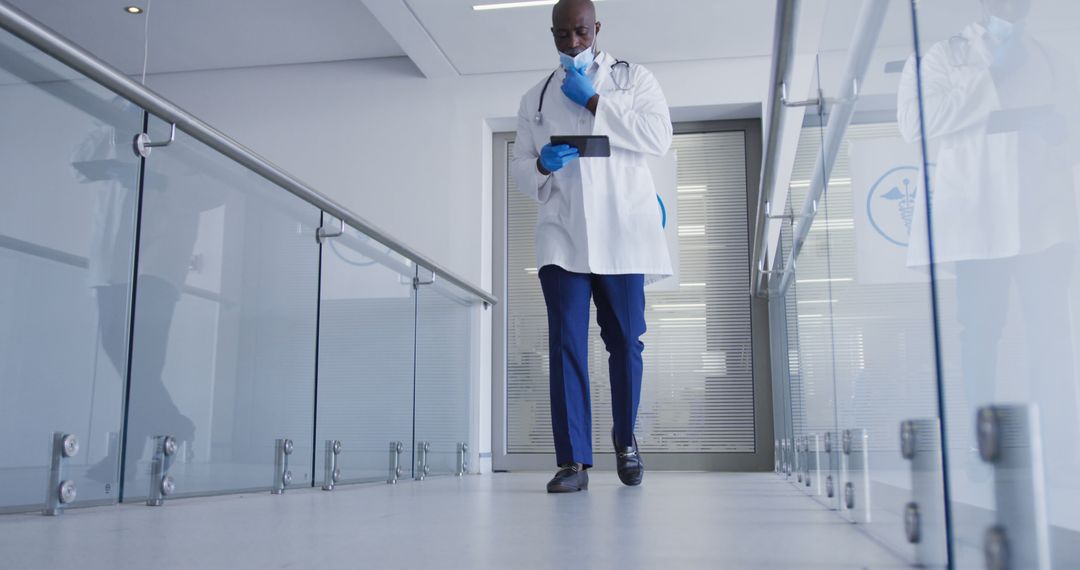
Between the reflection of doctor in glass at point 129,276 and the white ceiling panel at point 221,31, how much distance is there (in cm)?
344

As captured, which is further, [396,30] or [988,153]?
[396,30]

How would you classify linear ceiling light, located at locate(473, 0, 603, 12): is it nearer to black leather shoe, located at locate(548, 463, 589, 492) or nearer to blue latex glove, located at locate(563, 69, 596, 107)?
blue latex glove, located at locate(563, 69, 596, 107)

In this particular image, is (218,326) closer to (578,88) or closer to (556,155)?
(556,155)

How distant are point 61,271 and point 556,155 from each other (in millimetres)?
1357

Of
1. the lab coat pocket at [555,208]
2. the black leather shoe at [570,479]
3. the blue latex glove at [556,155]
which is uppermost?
the blue latex glove at [556,155]

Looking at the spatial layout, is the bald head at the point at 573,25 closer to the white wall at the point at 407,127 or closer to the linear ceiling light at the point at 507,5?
the linear ceiling light at the point at 507,5

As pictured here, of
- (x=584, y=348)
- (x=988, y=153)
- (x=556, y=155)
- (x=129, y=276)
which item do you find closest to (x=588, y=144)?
(x=556, y=155)

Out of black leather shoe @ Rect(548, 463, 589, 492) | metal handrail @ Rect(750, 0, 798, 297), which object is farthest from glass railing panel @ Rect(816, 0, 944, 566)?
black leather shoe @ Rect(548, 463, 589, 492)

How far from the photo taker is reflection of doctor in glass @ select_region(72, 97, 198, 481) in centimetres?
172

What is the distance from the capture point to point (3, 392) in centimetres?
146

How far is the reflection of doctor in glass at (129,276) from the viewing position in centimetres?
172

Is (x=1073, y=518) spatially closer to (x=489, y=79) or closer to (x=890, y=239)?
(x=890, y=239)

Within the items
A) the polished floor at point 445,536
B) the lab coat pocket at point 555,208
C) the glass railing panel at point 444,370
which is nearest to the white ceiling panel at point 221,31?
the glass railing panel at point 444,370

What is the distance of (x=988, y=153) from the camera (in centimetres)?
70
